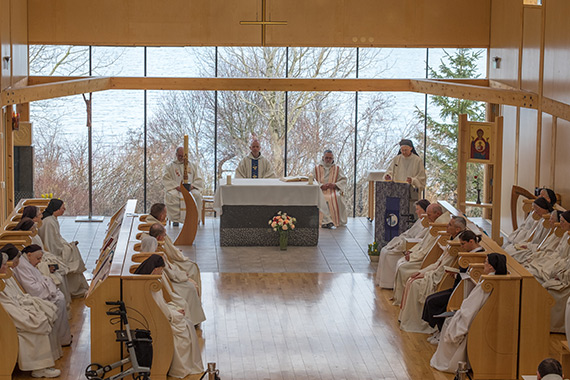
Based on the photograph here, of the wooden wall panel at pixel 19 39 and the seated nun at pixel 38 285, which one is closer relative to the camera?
the seated nun at pixel 38 285

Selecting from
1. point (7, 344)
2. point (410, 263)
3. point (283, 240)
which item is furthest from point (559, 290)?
point (7, 344)

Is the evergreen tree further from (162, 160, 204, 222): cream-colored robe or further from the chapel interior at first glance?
(162, 160, 204, 222): cream-colored robe

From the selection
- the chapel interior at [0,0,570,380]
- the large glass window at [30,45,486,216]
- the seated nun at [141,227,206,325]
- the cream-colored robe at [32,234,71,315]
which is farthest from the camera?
the large glass window at [30,45,486,216]

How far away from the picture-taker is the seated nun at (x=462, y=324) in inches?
346

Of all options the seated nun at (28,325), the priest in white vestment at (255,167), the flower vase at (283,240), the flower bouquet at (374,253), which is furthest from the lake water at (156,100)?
the seated nun at (28,325)

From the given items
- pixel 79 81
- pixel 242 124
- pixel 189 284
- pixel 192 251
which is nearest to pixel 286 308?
pixel 189 284

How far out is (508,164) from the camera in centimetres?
1670

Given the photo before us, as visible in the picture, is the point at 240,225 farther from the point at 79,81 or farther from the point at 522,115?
the point at 522,115

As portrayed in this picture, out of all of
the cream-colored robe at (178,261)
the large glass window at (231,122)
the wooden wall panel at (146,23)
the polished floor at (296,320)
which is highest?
the wooden wall panel at (146,23)

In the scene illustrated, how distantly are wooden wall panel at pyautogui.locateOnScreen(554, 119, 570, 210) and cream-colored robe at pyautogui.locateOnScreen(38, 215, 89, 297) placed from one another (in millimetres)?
7262

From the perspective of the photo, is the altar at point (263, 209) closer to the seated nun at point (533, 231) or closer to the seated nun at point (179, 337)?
the seated nun at point (533, 231)

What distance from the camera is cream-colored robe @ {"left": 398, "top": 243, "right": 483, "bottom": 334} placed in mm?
10516

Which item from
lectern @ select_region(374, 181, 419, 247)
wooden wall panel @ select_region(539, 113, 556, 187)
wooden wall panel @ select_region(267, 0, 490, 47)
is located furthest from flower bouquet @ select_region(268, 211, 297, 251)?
wooden wall panel @ select_region(267, 0, 490, 47)

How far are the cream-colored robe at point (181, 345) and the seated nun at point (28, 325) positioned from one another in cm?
118
